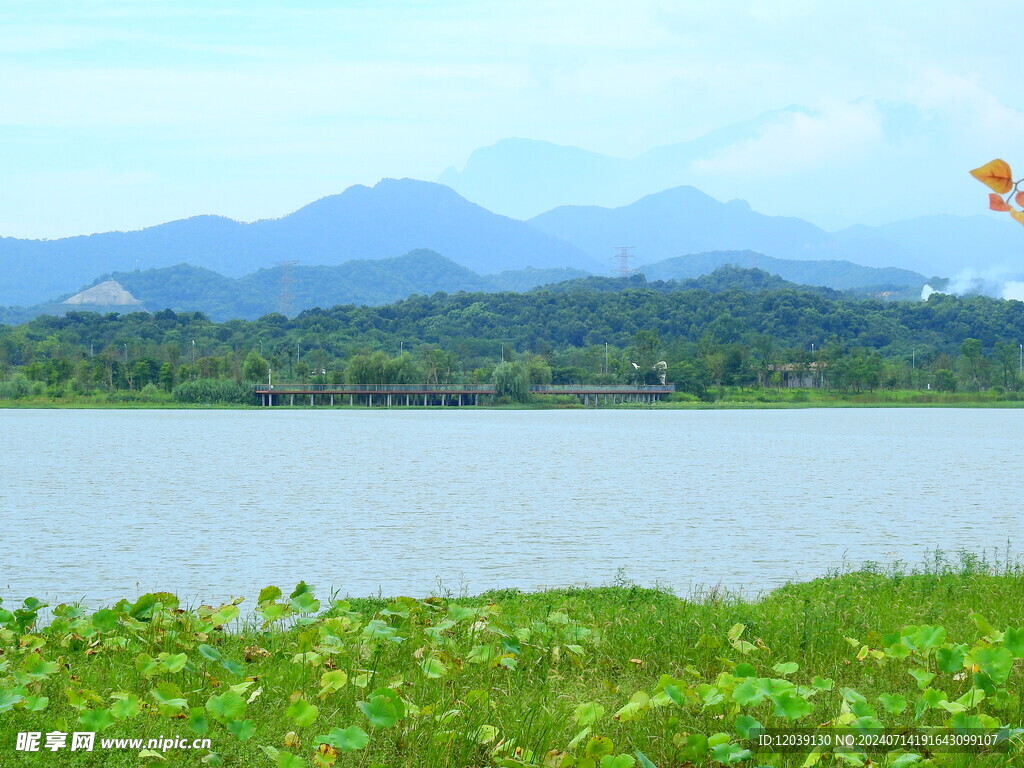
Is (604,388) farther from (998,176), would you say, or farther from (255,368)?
(998,176)

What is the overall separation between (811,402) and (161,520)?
4490 inches

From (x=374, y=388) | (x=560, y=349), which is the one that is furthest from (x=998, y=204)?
A: (x=560, y=349)

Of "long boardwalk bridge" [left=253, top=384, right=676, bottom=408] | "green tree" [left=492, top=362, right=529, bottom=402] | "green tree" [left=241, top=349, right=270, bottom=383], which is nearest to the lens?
"green tree" [left=241, top=349, right=270, bottom=383]

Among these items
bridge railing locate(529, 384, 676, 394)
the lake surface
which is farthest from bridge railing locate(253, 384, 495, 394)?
the lake surface

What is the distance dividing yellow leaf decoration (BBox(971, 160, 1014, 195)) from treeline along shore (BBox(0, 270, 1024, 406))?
120853 millimetres

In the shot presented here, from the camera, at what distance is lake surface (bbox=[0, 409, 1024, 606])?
58.0ft

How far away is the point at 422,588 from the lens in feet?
52.6

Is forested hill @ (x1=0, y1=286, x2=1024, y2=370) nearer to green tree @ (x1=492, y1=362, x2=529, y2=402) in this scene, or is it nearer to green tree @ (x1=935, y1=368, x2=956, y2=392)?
green tree @ (x1=935, y1=368, x2=956, y2=392)

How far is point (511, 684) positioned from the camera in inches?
297

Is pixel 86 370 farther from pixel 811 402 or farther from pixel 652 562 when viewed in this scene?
pixel 652 562

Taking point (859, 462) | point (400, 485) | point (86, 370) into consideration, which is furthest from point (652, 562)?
point (86, 370)

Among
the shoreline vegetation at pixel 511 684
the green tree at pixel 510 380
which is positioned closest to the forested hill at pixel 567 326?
the green tree at pixel 510 380

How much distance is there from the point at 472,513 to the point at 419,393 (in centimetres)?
10409

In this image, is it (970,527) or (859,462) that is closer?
(970,527)
